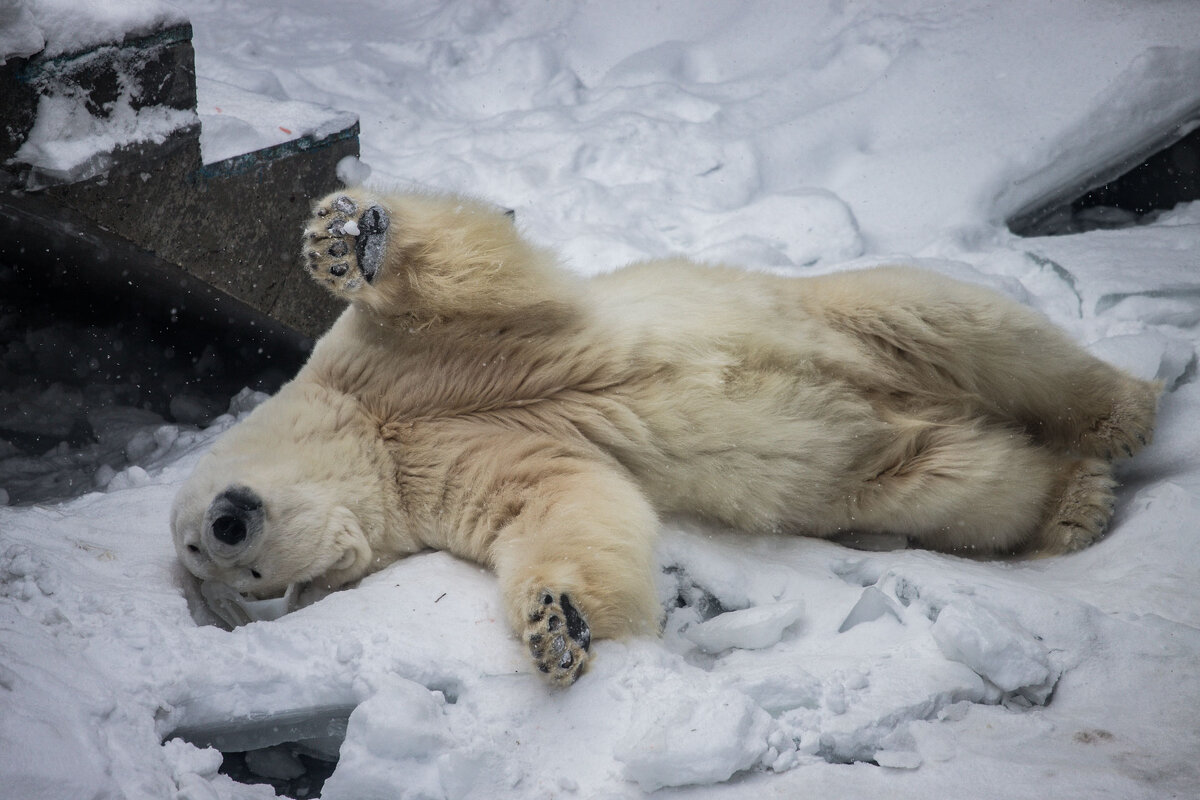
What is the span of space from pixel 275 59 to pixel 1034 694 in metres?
7.09

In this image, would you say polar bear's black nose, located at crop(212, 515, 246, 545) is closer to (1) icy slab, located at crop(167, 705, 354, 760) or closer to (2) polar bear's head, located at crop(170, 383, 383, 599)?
(2) polar bear's head, located at crop(170, 383, 383, 599)

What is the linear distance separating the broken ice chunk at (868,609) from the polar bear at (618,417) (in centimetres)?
54

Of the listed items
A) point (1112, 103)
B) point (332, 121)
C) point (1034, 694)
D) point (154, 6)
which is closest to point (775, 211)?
point (1112, 103)

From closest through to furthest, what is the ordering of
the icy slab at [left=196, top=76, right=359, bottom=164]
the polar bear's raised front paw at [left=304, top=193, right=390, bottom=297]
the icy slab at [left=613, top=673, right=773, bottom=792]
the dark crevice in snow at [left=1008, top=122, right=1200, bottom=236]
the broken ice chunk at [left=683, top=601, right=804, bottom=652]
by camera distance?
the icy slab at [left=613, top=673, right=773, bottom=792] → the broken ice chunk at [left=683, top=601, right=804, bottom=652] → the polar bear's raised front paw at [left=304, top=193, right=390, bottom=297] → the icy slab at [left=196, top=76, right=359, bottom=164] → the dark crevice in snow at [left=1008, top=122, right=1200, bottom=236]

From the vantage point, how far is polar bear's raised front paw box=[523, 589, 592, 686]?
2.54m

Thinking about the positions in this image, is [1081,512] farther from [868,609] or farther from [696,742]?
[696,742]

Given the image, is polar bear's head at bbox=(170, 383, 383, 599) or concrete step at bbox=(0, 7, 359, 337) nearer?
polar bear's head at bbox=(170, 383, 383, 599)

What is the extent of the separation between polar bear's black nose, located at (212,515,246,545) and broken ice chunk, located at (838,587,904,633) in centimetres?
182

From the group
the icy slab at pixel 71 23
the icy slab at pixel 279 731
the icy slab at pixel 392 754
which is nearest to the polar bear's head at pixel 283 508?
the icy slab at pixel 279 731

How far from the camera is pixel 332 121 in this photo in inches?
200

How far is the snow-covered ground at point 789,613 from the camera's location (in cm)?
228

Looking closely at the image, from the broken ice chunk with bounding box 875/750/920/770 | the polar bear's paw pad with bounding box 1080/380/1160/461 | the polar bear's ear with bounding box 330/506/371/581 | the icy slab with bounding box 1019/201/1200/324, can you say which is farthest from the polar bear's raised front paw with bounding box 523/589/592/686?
the icy slab with bounding box 1019/201/1200/324

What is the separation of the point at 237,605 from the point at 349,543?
0.39 metres

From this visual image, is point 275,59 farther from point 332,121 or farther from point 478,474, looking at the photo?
point 478,474
